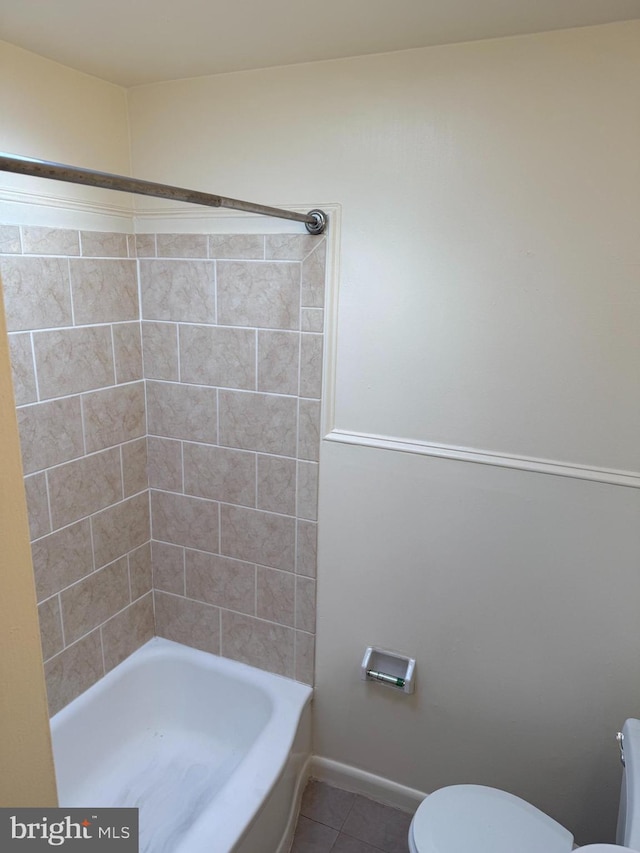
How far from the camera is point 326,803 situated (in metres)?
1.94

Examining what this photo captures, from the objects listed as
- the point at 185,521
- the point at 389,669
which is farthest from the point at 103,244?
the point at 389,669

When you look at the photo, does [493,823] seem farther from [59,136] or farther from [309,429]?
[59,136]

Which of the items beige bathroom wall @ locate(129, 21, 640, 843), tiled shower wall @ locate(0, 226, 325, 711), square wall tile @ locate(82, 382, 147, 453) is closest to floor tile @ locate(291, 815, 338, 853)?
beige bathroom wall @ locate(129, 21, 640, 843)

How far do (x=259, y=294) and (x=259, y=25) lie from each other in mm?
679

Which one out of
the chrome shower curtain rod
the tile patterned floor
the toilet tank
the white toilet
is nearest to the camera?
the chrome shower curtain rod

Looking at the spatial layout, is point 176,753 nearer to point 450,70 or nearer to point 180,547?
point 180,547

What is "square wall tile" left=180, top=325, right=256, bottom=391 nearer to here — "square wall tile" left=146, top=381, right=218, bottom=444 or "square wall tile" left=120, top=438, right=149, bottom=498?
"square wall tile" left=146, top=381, right=218, bottom=444

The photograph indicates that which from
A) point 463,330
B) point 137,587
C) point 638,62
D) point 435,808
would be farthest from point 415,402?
point 137,587

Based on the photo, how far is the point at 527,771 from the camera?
1.71 m

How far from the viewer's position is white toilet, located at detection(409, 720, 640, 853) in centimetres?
134

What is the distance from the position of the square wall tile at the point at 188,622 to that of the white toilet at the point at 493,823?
0.94 metres

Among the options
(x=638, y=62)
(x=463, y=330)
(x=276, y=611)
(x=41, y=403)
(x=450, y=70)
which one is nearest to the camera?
(x=638, y=62)

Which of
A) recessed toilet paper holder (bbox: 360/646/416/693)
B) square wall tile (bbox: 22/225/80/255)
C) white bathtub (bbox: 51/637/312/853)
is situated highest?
square wall tile (bbox: 22/225/80/255)

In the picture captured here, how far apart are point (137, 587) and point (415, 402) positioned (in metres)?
1.23
